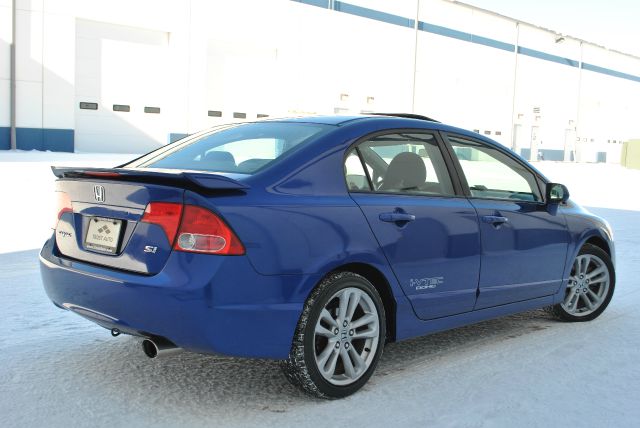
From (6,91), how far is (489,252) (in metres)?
28.2

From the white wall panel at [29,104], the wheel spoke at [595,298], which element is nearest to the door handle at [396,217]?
the wheel spoke at [595,298]

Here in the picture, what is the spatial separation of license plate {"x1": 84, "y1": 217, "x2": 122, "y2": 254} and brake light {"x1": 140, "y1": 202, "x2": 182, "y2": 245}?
8.9 inches

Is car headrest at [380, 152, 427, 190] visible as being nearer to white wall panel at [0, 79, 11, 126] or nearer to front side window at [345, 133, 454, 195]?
front side window at [345, 133, 454, 195]

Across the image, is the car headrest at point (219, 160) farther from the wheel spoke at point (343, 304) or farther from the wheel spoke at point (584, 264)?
the wheel spoke at point (584, 264)

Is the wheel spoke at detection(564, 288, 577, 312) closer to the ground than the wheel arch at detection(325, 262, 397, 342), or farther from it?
closer to the ground

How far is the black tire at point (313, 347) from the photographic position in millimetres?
3492

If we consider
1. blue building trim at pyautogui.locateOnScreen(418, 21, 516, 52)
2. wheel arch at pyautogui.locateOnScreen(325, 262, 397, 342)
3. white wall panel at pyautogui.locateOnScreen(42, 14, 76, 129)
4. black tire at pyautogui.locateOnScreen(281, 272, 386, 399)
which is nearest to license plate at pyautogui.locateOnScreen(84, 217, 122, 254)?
black tire at pyautogui.locateOnScreen(281, 272, 386, 399)

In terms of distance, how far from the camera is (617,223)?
1241 cm

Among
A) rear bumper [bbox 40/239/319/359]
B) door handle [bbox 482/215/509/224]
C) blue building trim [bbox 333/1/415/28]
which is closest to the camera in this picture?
rear bumper [bbox 40/239/319/359]

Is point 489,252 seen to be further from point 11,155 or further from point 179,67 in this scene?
point 179,67

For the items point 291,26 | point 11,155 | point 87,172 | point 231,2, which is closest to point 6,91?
point 11,155

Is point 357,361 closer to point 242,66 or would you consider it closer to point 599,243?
point 599,243

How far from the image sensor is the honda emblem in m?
3.56

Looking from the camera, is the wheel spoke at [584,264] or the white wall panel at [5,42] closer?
the wheel spoke at [584,264]
